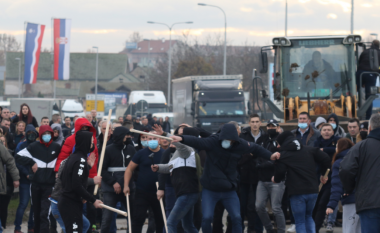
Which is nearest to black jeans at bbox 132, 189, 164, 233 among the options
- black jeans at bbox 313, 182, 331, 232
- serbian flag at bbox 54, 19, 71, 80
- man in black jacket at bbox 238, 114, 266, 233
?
man in black jacket at bbox 238, 114, 266, 233

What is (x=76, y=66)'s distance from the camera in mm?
114875

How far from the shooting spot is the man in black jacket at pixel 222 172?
24.6 ft

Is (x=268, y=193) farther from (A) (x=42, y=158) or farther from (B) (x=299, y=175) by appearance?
(A) (x=42, y=158)

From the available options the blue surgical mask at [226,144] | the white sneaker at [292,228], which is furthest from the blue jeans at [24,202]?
the white sneaker at [292,228]

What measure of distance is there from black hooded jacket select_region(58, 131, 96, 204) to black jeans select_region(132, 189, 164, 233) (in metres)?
1.54

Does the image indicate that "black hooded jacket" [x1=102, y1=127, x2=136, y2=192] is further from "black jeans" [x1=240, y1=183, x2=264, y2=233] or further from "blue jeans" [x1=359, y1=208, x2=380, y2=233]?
"blue jeans" [x1=359, y1=208, x2=380, y2=233]

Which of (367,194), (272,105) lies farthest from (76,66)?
(367,194)

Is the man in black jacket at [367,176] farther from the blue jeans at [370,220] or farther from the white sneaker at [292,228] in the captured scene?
the white sneaker at [292,228]

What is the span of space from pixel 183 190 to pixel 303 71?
728 centimetres

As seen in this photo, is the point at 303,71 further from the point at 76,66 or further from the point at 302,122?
the point at 76,66

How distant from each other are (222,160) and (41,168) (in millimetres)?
3066

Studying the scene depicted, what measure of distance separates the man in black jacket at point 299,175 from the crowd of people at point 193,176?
14 mm

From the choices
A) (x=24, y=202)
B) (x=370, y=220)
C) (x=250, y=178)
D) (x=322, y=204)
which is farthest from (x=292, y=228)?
(x=24, y=202)

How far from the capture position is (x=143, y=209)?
27.3 feet
